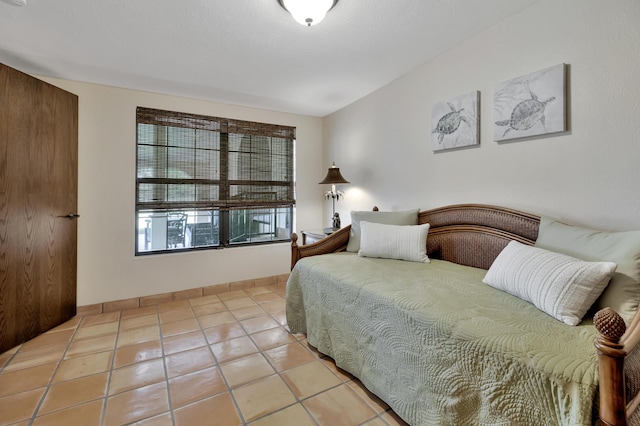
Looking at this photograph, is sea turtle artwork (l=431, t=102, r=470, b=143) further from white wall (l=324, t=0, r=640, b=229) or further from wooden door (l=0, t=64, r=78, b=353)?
wooden door (l=0, t=64, r=78, b=353)

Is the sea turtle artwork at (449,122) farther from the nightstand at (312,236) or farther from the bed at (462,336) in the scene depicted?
the nightstand at (312,236)

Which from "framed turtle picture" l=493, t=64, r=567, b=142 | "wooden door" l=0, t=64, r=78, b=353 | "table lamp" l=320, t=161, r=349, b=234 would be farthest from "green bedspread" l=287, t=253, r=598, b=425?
"wooden door" l=0, t=64, r=78, b=353

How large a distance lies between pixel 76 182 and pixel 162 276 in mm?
1215

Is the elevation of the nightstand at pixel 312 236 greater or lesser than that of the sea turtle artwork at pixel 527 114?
lesser

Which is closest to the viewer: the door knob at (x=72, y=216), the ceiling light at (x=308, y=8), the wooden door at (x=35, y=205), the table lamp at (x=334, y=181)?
the ceiling light at (x=308, y=8)

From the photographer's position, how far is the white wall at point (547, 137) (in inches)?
57.1

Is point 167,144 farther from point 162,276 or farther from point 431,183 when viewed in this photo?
point 431,183

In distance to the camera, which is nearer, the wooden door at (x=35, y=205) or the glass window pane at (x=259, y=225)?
the wooden door at (x=35, y=205)

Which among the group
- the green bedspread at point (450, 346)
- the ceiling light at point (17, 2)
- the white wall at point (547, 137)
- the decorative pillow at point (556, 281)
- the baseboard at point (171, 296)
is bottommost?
the baseboard at point (171, 296)

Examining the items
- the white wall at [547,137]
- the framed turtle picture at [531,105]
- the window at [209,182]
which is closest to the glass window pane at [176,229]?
the window at [209,182]

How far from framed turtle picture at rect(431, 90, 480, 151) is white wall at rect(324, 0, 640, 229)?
5cm

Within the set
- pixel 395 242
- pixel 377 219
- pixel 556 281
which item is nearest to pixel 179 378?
pixel 395 242

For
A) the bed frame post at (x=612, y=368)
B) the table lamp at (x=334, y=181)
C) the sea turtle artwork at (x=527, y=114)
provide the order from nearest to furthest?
the bed frame post at (x=612, y=368) → the sea turtle artwork at (x=527, y=114) → the table lamp at (x=334, y=181)

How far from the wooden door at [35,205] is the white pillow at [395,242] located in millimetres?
2631
